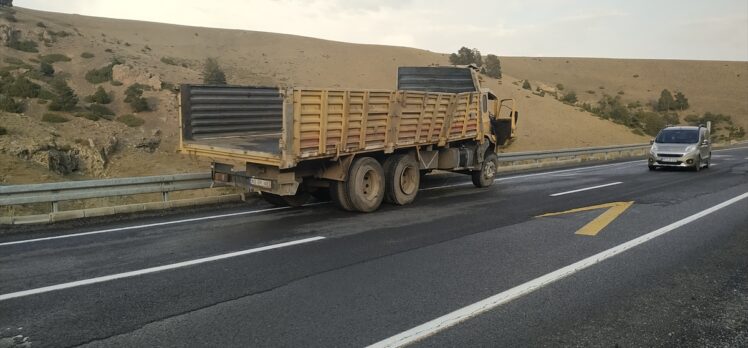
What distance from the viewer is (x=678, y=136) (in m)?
19.6

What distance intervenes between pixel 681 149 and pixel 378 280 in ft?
54.4

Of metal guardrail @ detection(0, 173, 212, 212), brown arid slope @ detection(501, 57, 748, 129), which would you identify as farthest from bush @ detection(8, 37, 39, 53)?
brown arid slope @ detection(501, 57, 748, 129)

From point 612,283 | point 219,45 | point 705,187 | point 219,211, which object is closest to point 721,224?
point 612,283

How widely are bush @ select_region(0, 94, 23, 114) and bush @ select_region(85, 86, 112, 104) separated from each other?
16.2 feet

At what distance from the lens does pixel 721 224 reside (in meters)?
8.96

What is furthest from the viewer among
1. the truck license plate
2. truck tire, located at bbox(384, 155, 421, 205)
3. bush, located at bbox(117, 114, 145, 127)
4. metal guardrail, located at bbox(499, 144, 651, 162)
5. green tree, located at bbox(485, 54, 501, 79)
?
green tree, located at bbox(485, 54, 501, 79)

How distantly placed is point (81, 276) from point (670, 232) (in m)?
7.89

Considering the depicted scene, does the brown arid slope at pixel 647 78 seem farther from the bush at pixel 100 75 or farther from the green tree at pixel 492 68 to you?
the bush at pixel 100 75

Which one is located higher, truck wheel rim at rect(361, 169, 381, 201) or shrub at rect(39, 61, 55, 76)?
shrub at rect(39, 61, 55, 76)

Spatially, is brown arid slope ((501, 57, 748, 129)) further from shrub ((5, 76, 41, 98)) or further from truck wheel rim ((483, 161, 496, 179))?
truck wheel rim ((483, 161, 496, 179))

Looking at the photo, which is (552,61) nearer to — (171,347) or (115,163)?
(115,163)

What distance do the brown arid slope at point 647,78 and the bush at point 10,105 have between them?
65339mm

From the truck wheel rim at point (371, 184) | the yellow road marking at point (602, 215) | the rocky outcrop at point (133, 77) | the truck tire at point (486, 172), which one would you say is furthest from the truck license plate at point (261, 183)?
the rocky outcrop at point (133, 77)

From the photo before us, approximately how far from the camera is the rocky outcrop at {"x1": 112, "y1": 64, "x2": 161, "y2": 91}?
34500mm
